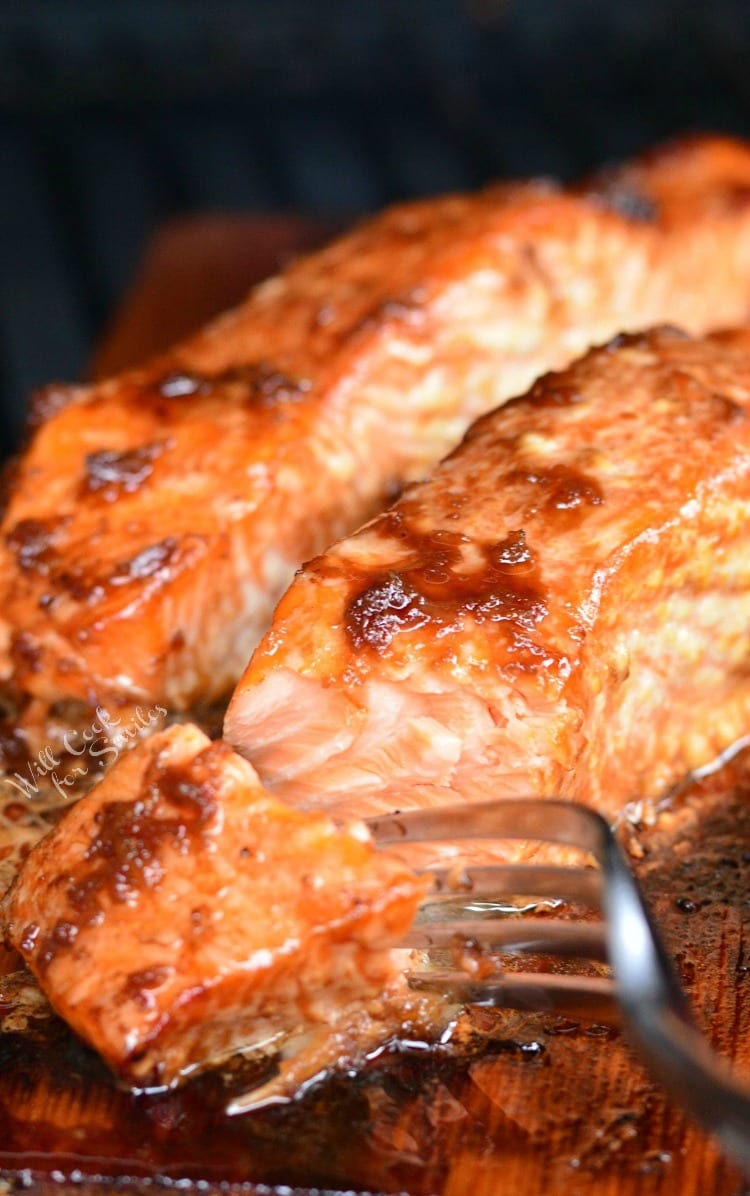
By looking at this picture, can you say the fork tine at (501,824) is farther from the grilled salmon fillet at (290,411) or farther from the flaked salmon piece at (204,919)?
the grilled salmon fillet at (290,411)

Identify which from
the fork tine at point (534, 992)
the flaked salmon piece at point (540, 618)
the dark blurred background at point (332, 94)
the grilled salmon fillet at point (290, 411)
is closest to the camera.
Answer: the fork tine at point (534, 992)

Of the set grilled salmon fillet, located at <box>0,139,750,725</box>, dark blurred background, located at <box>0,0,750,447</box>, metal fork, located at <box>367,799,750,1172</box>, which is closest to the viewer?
metal fork, located at <box>367,799,750,1172</box>

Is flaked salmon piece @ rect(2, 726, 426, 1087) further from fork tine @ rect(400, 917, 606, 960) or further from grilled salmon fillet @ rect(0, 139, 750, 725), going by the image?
grilled salmon fillet @ rect(0, 139, 750, 725)

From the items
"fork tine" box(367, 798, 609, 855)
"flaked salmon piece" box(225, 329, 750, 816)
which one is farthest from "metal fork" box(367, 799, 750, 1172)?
"flaked salmon piece" box(225, 329, 750, 816)

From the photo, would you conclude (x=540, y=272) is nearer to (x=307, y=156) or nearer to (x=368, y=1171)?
(x=368, y=1171)

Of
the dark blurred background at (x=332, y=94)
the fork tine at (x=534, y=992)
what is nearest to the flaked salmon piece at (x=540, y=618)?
the fork tine at (x=534, y=992)

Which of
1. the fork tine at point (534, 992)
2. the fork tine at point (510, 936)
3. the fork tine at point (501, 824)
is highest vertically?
the fork tine at point (501, 824)

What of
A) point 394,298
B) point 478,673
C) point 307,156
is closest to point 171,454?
point 394,298
